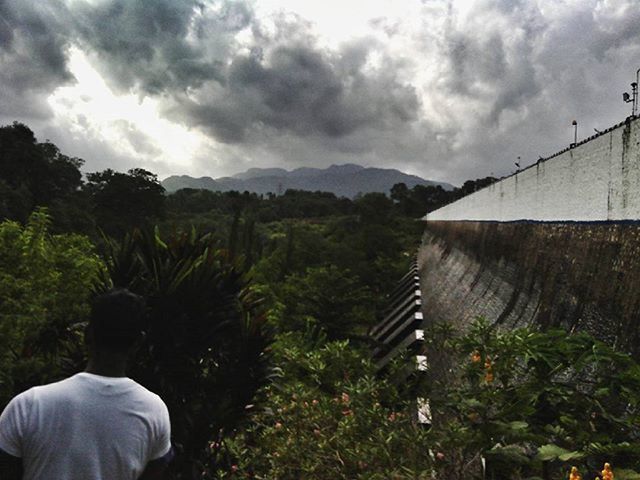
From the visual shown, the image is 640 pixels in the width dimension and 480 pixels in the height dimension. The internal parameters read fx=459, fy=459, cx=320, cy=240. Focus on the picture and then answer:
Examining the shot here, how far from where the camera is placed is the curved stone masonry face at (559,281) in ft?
13.5

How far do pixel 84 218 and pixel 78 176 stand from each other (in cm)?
1497

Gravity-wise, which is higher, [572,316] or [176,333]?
[572,316]

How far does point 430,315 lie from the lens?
13.5 m

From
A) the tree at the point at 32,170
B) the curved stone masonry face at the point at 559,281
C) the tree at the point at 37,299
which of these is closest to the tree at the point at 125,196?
the tree at the point at 32,170

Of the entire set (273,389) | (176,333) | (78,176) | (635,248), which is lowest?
(273,389)

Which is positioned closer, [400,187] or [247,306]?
[247,306]

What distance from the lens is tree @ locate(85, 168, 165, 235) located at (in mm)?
44625

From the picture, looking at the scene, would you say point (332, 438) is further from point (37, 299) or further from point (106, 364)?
point (37, 299)

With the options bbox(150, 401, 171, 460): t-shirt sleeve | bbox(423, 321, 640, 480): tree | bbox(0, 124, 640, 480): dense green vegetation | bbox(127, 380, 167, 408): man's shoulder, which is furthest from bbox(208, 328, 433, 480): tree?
bbox(127, 380, 167, 408): man's shoulder

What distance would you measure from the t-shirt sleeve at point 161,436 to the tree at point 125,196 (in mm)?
44497

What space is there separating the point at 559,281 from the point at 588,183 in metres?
2.14

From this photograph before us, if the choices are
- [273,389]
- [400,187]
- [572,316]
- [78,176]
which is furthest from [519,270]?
[400,187]

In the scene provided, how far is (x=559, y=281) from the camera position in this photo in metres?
5.99

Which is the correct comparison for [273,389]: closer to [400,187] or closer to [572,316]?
[572,316]
